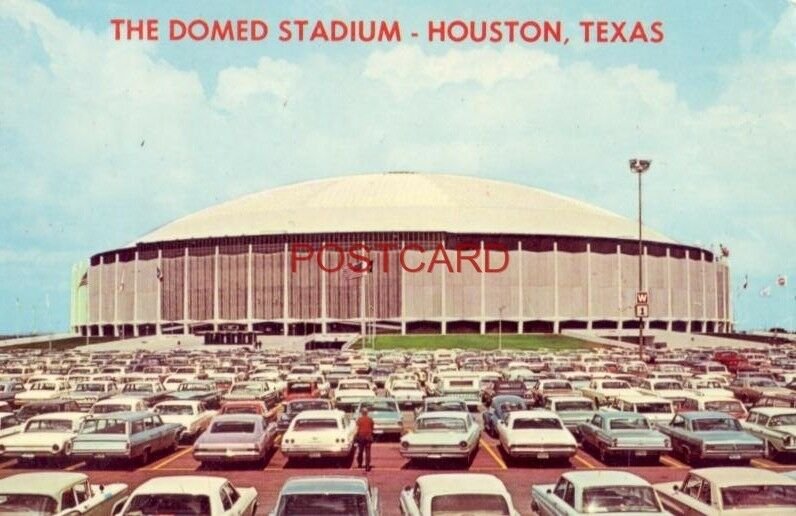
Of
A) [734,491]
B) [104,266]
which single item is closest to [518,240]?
[104,266]

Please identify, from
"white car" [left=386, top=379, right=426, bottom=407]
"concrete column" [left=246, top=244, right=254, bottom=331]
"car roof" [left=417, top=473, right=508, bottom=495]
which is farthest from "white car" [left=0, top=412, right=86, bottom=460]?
"concrete column" [left=246, top=244, right=254, bottom=331]

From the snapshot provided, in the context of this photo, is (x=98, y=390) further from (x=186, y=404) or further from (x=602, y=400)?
(x=602, y=400)

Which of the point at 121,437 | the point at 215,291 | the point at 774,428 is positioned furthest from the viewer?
the point at 215,291

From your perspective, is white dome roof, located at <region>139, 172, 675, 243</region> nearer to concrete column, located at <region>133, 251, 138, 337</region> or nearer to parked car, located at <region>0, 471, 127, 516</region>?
concrete column, located at <region>133, 251, 138, 337</region>

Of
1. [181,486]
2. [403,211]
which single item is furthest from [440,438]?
[403,211]

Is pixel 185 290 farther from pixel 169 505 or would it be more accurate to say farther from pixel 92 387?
pixel 169 505

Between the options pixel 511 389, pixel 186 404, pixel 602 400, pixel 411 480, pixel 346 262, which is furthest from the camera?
pixel 346 262
